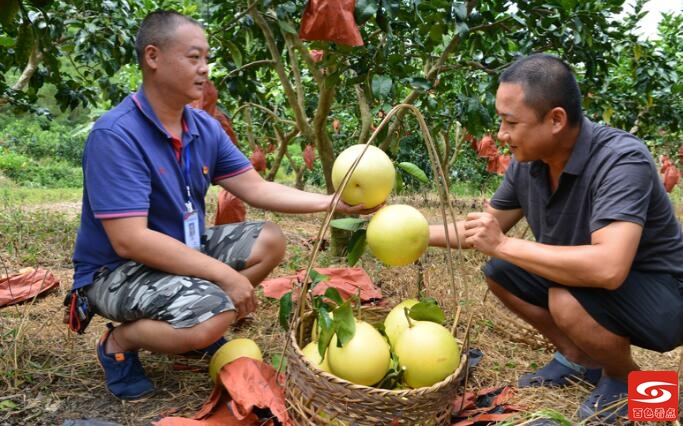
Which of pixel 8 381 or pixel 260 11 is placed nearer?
pixel 8 381

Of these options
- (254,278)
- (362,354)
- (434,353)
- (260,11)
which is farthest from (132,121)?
(260,11)

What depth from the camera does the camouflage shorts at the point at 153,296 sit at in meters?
1.75

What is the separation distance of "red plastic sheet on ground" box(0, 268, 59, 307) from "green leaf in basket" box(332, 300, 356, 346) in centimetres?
165

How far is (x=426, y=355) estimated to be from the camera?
1.53 meters

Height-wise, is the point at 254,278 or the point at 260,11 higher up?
the point at 260,11

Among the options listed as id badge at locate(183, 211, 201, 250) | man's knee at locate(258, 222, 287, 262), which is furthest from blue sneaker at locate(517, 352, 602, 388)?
id badge at locate(183, 211, 201, 250)

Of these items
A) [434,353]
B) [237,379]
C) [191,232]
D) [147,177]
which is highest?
[147,177]

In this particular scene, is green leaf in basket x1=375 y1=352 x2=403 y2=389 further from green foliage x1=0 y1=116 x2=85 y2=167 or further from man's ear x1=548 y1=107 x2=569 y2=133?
green foliage x1=0 y1=116 x2=85 y2=167

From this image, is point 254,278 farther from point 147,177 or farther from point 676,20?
point 676,20

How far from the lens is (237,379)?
5.65ft

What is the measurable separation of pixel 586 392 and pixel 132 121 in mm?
1770

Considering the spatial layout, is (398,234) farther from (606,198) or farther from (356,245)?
(606,198)

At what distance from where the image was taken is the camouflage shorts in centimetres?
175

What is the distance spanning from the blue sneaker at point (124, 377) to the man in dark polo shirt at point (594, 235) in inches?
44.9
